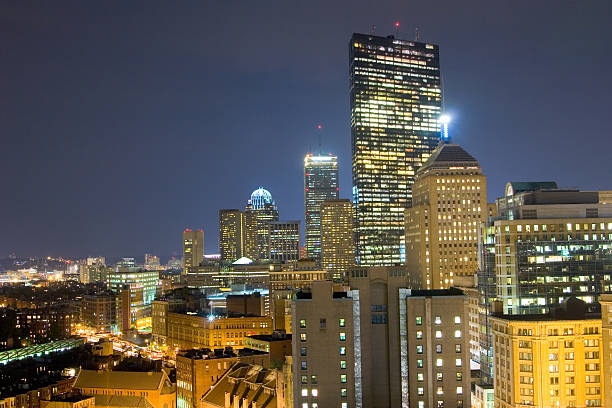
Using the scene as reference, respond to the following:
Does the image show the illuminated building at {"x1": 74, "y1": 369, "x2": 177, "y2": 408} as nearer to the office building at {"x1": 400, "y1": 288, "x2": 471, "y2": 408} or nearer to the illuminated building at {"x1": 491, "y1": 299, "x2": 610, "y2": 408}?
the office building at {"x1": 400, "y1": 288, "x2": 471, "y2": 408}

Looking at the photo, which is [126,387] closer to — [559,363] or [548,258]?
[559,363]

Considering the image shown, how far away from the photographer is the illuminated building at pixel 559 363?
101 metres

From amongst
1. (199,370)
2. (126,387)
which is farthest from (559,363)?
(126,387)

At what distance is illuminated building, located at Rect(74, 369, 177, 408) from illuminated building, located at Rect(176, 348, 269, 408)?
2.93m

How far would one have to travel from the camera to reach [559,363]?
333 feet

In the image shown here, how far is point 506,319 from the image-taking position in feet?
346

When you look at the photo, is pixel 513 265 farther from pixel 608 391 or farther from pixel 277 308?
pixel 277 308

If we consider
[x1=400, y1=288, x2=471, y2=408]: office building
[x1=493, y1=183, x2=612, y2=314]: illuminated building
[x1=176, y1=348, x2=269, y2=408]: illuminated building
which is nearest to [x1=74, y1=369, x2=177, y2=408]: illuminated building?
[x1=176, y1=348, x2=269, y2=408]: illuminated building

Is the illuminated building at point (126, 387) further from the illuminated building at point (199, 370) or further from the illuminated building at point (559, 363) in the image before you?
the illuminated building at point (559, 363)

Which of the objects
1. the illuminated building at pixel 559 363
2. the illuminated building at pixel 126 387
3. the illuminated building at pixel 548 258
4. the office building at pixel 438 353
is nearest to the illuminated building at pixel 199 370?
the illuminated building at pixel 126 387

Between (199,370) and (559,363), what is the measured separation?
71188 mm

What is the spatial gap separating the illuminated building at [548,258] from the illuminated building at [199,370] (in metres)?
52.4

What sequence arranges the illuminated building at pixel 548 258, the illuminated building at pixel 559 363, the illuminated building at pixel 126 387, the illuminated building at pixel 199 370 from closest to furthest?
the illuminated building at pixel 559 363 < the illuminated building at pixel 548 258 < the illuminated building at pixel 199 370 < the illuminated building at pixel 126 387

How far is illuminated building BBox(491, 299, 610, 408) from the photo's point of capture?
101 m
